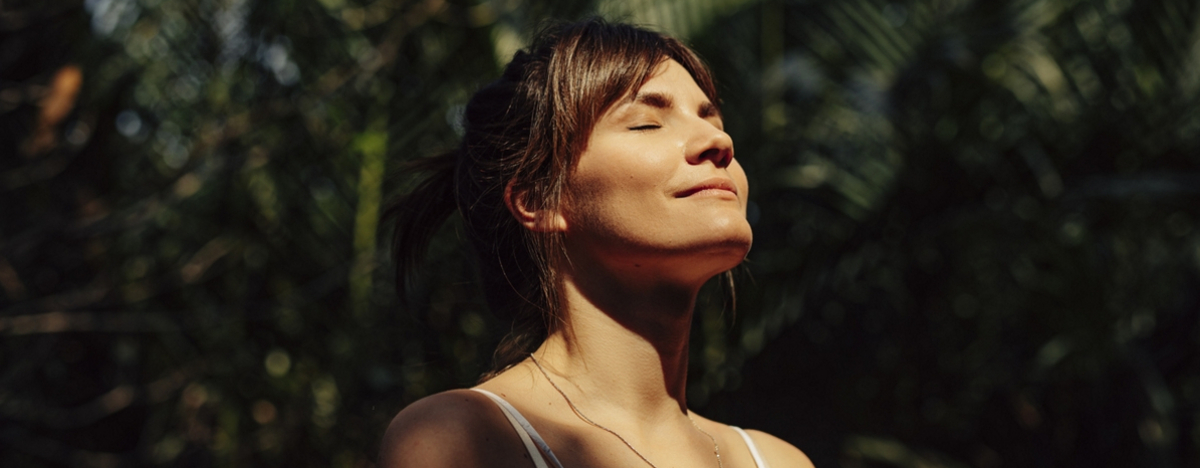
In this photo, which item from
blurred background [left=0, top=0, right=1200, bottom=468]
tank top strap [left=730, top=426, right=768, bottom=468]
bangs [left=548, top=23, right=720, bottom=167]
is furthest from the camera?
blurred background [left=0, top=0, right=1200, bottom=468]

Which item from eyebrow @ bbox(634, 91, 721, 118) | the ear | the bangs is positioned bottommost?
the ear

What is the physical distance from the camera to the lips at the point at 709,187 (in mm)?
1353

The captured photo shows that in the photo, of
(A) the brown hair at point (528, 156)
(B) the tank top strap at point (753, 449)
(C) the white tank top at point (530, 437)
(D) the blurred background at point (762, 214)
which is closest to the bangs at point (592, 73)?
(A) the brown hair at point (528, 156)

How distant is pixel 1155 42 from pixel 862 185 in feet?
3.27

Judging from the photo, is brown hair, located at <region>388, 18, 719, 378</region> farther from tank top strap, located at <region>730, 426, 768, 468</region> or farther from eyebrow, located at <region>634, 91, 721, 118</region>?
tank top strap, located at <region>730, 426, 768, 468</region>

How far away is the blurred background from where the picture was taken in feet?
9.52

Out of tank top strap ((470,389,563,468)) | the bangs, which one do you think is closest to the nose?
the bangs

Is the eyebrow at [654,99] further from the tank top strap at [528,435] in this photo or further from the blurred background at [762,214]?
the blurred background at [762,214]

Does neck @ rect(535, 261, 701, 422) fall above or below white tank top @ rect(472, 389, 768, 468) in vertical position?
below

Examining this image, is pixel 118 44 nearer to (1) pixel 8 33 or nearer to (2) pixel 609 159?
(1) pixel 8 33

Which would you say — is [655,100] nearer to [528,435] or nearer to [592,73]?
[592,73]

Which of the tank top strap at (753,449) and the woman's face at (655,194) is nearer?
the woman's face at (655,194)

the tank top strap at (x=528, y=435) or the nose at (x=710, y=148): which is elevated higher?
the nose at (x=710, y=148)

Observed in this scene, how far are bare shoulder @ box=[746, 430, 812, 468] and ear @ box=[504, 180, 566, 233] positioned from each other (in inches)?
22.5
